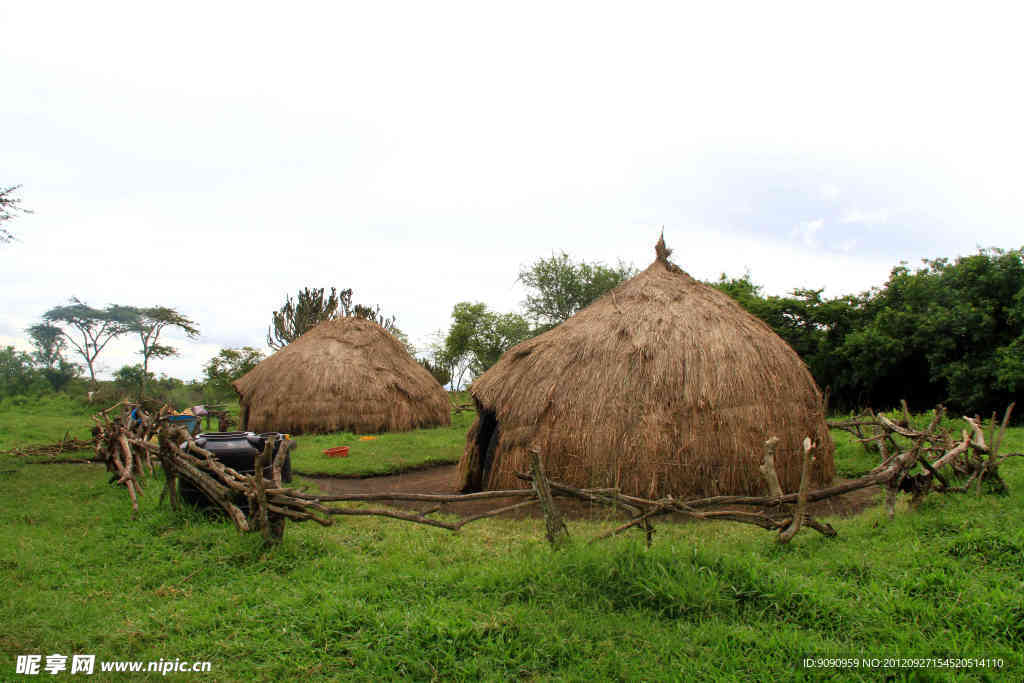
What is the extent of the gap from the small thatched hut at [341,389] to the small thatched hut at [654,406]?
776 centimetres

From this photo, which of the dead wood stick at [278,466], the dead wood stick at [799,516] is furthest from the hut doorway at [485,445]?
the dead wood stick at [799,516]

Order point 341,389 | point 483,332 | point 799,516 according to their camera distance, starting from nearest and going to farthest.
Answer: point 799,516
point 341,389
point 483,332

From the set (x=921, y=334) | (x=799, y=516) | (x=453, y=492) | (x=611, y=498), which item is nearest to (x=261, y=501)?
(x=611, y=498)

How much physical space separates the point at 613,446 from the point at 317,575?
12.4 feet

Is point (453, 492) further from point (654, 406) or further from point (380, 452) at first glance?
point (380, 452)

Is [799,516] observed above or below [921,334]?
below

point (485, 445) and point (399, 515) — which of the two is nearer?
point (399, 515)

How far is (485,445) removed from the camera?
8188 mm

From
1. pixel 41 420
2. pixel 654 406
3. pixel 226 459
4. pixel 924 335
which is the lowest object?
pixel 41 420

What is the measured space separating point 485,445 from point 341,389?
813 cm

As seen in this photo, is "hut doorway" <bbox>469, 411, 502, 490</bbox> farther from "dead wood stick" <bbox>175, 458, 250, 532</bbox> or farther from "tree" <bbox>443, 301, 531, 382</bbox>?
"tree" <bbox>443, 301, 531, 382</bbox>

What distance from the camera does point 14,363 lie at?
3312 cm

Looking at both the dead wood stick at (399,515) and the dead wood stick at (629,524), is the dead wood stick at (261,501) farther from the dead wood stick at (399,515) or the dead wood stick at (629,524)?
the dead wood stick at (629,524)

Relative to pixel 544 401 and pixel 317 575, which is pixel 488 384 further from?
pixel 317 575
